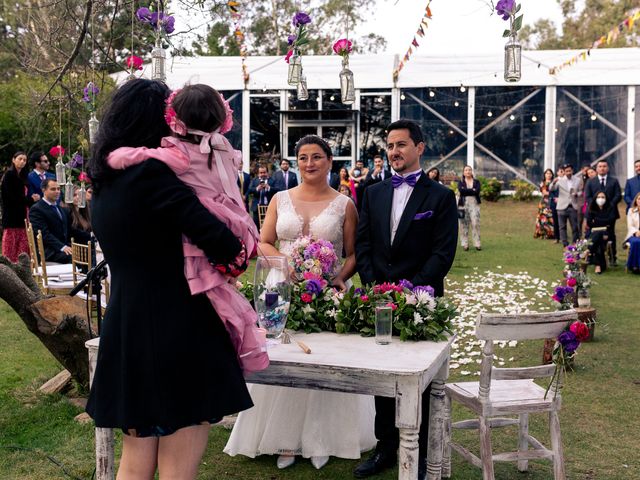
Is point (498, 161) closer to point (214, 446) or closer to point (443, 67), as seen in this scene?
point (443, 67)

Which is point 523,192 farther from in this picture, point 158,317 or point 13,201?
point 158,317

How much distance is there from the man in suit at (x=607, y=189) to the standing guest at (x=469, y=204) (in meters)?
2.17

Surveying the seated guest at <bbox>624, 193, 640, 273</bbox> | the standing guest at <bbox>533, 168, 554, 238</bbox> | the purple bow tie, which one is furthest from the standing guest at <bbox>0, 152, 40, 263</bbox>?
the standing guest at <bbox>533, 168, 554, 238</bbox>

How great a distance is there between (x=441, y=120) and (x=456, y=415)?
17833mm

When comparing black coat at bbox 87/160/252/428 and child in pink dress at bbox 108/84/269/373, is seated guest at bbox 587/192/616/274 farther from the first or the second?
black coat at bbox 87/160/252/428

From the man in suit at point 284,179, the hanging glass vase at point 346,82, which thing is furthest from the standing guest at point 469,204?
the hanging glass vase at point 346,82

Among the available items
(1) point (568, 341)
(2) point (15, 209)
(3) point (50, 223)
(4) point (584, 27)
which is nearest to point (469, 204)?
(2) point (15, 209)

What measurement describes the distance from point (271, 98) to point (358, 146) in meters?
3.08

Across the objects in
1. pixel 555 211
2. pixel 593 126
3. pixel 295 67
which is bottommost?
pixel 555 211

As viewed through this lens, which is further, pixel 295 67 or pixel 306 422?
pixel 295 67

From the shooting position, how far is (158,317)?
238 cm

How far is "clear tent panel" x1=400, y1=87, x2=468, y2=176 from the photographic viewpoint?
2202 cm

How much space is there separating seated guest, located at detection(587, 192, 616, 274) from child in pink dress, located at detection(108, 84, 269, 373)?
11.5m

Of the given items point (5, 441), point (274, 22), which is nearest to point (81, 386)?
point (5, 441)
